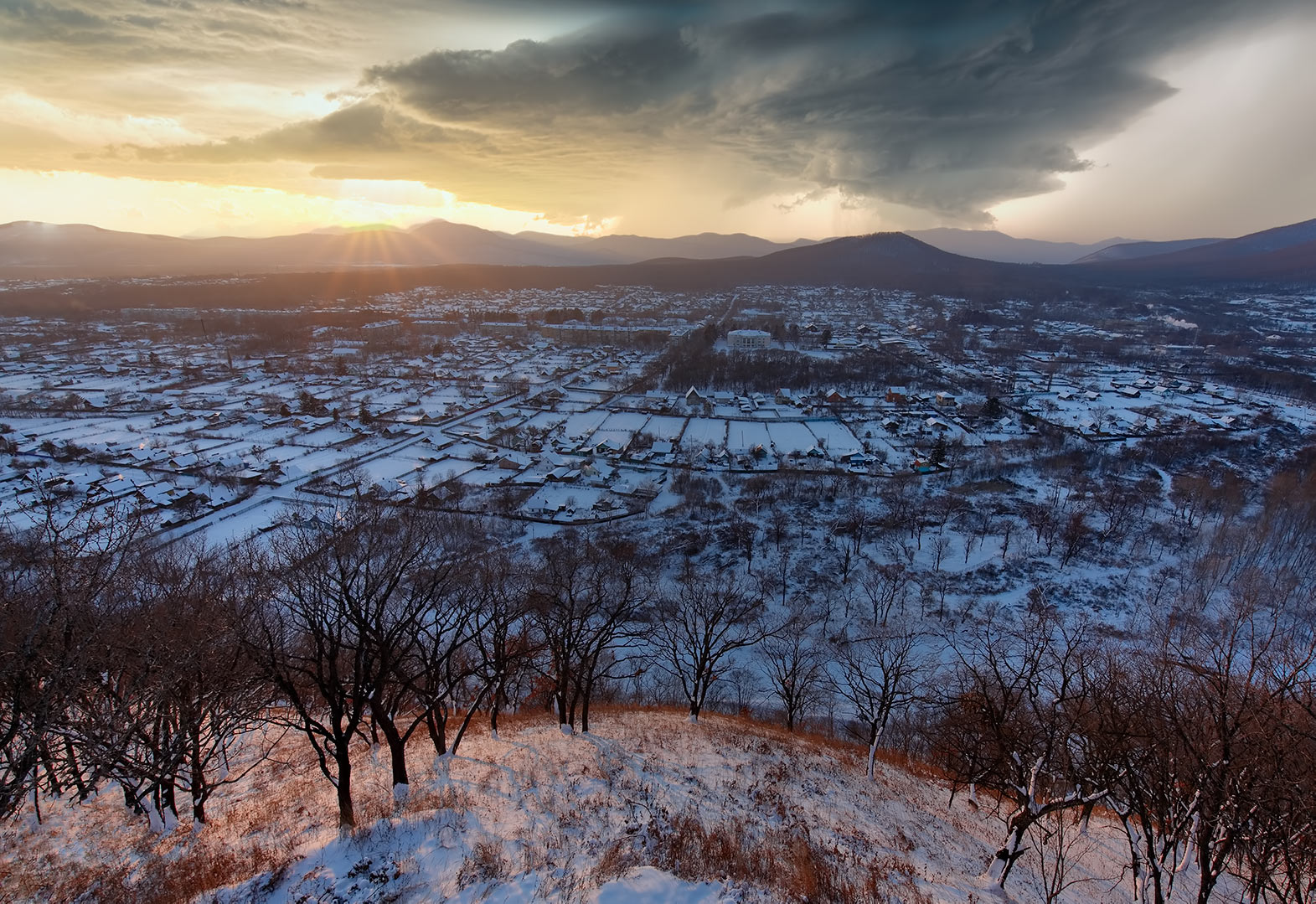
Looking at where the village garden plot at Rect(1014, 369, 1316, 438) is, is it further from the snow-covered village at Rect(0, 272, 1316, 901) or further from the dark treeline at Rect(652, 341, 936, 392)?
the dark treeline at Rect(652, 341, 936, 392)

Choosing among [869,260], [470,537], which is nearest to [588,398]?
[470,537]

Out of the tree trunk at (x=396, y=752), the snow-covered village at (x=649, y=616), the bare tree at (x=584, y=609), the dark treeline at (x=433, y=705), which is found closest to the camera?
the dark treeline at (x=433, y=705)

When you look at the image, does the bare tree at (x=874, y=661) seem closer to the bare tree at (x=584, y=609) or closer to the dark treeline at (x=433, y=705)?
the dark treeline at (x=433, y=705)

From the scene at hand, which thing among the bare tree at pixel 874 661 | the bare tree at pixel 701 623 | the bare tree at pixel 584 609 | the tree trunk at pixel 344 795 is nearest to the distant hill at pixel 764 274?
the bare tree at pixel 584 609

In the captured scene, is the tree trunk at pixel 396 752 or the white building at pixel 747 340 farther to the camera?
the white building at pixel 747 340

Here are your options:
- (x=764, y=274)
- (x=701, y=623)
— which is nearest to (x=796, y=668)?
(x=701, y=623)

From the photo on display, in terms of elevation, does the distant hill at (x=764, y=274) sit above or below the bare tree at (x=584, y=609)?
above

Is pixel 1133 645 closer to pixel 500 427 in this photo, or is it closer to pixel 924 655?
pixel 924 655
